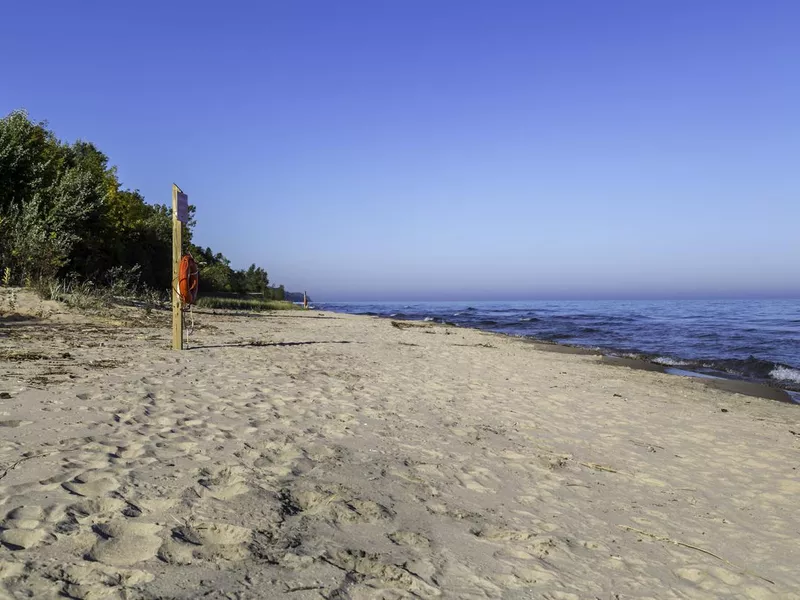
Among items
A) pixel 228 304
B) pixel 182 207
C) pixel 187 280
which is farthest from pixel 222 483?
pixel 228 304

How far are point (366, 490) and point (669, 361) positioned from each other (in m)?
13.6

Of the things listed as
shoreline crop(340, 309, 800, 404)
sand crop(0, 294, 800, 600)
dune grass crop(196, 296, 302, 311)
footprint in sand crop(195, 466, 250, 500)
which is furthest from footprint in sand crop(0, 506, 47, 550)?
dune grass crop(196, 296, 302, 311)

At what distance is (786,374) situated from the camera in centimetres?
1267

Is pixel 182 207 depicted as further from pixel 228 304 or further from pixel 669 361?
pixel 228 304

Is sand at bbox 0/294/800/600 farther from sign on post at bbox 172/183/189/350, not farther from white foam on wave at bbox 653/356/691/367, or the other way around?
white foam on wave at bbox 653/356/691/367

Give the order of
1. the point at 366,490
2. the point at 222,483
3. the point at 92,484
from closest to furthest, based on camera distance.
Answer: the point at 92,484 → the point at 222,483 → the point at 366,490

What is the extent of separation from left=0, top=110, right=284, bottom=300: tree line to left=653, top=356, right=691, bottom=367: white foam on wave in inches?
576

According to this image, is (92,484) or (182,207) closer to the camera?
(92,484)

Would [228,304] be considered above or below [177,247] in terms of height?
below

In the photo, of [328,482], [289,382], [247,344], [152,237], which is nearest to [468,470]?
[328,482]

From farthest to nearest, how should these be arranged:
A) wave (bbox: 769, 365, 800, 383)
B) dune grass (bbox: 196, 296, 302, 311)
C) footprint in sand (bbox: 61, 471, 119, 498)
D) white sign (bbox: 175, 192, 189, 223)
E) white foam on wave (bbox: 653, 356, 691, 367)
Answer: dune grass (bbox: 196, 296, 302, 311) < white foam on wave (bbox: 653, 356, 691, 367) < wave (bbox: 769, 365, 800, 383) < white sign (bbox: 175, 192, 189, 223) < footprint in sand (bbox: 61, 471, 119, 498)

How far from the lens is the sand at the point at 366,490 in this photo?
8.58 feet

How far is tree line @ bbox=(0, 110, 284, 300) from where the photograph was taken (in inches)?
613

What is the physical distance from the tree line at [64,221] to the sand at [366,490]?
9.35 metres
